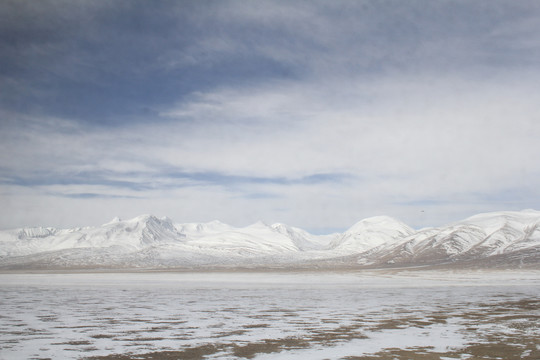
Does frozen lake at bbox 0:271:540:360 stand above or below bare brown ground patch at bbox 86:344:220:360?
below

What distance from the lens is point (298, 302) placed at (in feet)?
132

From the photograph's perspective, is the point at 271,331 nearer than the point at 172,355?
No

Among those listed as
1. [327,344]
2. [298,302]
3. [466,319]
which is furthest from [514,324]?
[298,302]

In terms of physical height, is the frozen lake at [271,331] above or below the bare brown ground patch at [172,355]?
below

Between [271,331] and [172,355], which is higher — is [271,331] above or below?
below

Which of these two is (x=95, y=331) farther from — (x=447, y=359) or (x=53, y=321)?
(x=447, y=359)

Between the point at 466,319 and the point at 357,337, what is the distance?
10.0 m

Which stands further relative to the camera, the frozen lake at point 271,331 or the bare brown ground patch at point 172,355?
the frozen lake at point 271,331

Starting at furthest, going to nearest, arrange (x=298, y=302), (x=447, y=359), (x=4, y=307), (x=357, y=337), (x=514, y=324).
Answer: (x=298, y=302)
(x=4, y=307)
(x=514, y=324)
(x=357, y=337)
(x=447, y=359)

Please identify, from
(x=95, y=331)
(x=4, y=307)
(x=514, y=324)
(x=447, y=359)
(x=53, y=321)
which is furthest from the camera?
(x=4, y=307)

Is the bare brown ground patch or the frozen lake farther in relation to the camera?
the frozen lake

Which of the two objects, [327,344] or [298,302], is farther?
[298,302]

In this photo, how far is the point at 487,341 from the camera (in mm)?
Result: 20297

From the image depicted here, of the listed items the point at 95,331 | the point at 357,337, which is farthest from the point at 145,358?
the point at 357,337
